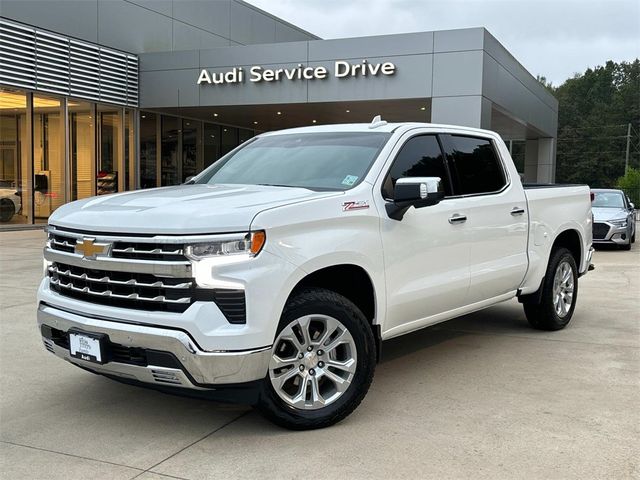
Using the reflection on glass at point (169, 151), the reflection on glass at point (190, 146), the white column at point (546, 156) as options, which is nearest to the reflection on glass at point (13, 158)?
the reflection on glass at point (169, 151)

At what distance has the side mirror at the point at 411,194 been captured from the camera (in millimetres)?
4297

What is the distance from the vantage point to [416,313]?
477cm

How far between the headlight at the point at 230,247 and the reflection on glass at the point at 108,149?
20.1 meters

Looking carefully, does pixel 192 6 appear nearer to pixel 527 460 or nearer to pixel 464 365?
pixel 464 365

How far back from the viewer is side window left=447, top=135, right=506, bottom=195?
17.6ft

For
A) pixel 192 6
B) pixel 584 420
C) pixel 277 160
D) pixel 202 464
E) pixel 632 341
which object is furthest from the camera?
pixel 192 6

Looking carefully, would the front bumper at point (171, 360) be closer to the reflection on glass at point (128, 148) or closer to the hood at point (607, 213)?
the hood at point (607, 213)

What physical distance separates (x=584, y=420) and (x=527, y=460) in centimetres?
83

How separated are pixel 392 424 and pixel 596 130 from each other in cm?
8843

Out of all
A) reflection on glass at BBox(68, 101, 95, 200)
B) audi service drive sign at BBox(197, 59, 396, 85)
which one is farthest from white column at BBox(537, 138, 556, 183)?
reflection on glass at BBox(68, 101, 95, 200)

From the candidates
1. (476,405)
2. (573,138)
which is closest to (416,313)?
(476,405)

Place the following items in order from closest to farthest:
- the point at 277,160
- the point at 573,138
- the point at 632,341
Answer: the point at 277,160 → the point at 632,341 → the point at 573,138

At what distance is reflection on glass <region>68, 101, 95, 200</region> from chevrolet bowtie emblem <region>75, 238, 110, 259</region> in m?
18.7

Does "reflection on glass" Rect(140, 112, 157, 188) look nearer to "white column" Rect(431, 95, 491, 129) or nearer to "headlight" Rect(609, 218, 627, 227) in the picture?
"white column" Rect(431, 95, 491, 129)
